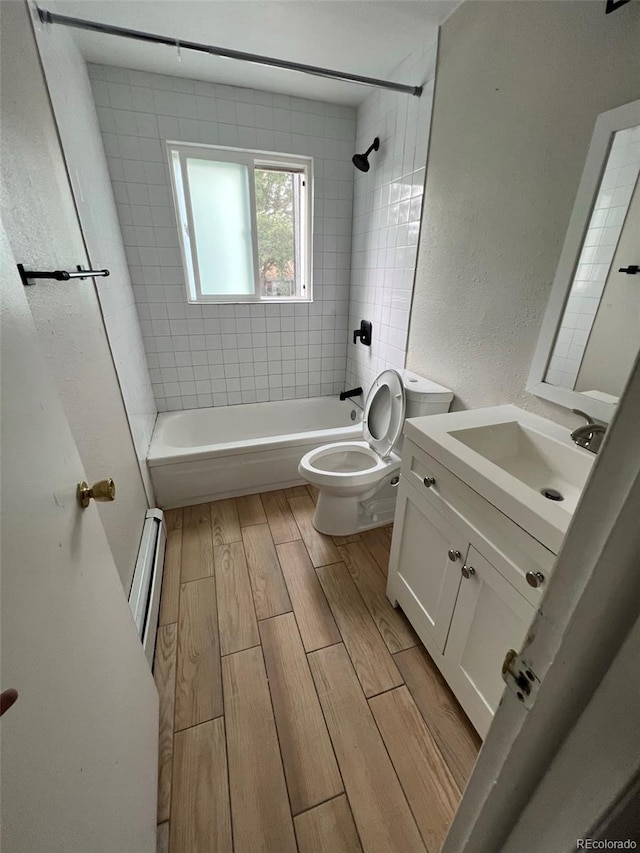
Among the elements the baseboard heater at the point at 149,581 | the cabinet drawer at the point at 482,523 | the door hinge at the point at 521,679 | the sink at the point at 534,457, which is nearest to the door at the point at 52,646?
the baseboard heater at the point at 149,581

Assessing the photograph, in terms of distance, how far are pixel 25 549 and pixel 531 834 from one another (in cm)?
68

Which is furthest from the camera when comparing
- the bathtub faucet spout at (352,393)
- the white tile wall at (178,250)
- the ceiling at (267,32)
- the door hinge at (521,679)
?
the bathtub faucet spout at (352,393)

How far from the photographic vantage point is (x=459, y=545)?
3.29 feet

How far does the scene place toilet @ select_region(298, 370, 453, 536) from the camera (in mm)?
1643

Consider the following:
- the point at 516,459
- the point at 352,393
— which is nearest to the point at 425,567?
the point at 516,459

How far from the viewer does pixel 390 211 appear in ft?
6.48

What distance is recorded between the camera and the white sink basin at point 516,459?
79 cm

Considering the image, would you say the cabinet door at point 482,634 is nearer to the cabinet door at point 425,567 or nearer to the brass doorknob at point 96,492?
the cabinet door at point 425,567

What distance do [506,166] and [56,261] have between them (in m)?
1.59

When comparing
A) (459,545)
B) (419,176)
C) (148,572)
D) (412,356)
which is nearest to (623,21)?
(419,176)

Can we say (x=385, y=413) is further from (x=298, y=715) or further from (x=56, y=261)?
(x=56, y=261)

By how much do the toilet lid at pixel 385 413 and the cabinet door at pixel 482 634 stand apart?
83 cm

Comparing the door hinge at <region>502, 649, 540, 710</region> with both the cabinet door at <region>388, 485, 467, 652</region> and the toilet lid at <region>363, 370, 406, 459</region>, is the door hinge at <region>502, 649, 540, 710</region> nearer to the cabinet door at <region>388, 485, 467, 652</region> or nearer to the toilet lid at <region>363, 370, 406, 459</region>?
the cabinet door at <region>388, 485, 467, 652</region>

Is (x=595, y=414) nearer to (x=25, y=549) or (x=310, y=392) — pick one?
(x=25, y=549)
